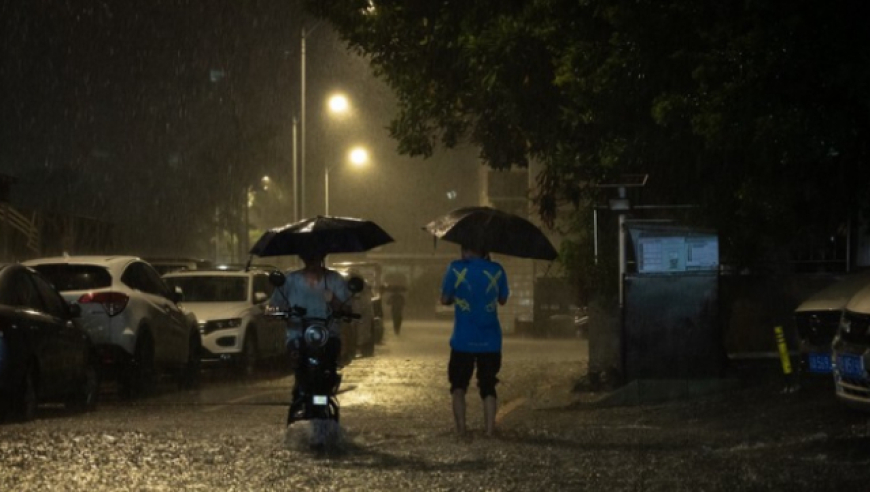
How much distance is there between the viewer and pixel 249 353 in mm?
21781

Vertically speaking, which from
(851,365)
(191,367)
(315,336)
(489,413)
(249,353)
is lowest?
(489,413)

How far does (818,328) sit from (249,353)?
1006 cm

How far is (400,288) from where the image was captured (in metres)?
36.4

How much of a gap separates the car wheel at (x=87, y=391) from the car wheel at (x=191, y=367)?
3321 millimetres

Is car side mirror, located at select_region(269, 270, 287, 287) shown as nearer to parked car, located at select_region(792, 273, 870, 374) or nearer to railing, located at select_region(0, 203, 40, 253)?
parked car, located at select_region(792, 273, 870, 374)

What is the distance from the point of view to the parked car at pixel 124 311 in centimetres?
1725

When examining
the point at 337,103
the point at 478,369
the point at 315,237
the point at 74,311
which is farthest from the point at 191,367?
the point at 337,103

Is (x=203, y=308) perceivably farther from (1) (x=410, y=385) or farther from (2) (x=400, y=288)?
(2) (x=400, y=288)

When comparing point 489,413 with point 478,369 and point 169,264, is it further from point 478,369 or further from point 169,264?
point 169,264

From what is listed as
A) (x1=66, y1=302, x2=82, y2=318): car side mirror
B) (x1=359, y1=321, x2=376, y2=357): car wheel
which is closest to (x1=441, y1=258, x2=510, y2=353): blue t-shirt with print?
(x1=66, y1=302, x2=82, y2=318): car side mirror

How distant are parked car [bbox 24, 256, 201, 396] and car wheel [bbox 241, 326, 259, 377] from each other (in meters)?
2.71

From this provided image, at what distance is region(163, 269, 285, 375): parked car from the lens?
70.7 feet

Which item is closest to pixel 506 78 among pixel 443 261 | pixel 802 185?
pixel 802 185

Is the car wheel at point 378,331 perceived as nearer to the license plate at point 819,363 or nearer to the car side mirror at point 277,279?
the license plate at point 819,363
